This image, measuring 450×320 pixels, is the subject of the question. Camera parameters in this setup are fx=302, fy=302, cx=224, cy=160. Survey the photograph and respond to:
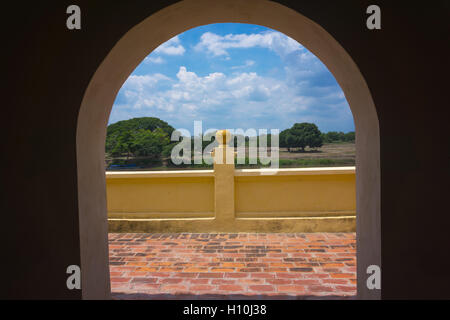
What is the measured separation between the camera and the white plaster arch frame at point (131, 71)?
8.46 feet

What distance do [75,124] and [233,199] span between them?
5043 millimetres

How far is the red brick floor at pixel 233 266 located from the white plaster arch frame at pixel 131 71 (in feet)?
4.33

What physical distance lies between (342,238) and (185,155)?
8.98 metres

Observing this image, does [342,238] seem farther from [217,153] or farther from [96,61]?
[96,61]

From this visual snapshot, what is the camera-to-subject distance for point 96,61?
2.52 m

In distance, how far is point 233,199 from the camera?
720 centimetres

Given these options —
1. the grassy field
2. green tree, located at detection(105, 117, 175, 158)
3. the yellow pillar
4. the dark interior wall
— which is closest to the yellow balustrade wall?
the yellow pillar

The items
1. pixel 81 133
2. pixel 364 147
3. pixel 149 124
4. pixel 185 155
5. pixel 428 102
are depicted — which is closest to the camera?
pixel 428 102

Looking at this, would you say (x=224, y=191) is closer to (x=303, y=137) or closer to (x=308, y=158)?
(x=308, y=158)

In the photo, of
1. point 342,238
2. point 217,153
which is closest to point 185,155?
point 217,153

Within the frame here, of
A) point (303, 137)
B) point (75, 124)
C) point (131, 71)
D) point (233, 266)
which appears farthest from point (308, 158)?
point (75, 124)

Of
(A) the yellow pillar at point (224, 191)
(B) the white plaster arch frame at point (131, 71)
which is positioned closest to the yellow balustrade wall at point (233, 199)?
(A) the yellow pillar at point (224, 191)

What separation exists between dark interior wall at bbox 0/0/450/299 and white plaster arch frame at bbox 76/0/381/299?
0.27ft

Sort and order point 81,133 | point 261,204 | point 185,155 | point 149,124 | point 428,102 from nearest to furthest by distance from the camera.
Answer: point 428,102 < point 81,133 < point 261,204 < point 185,155 < point 149,124
